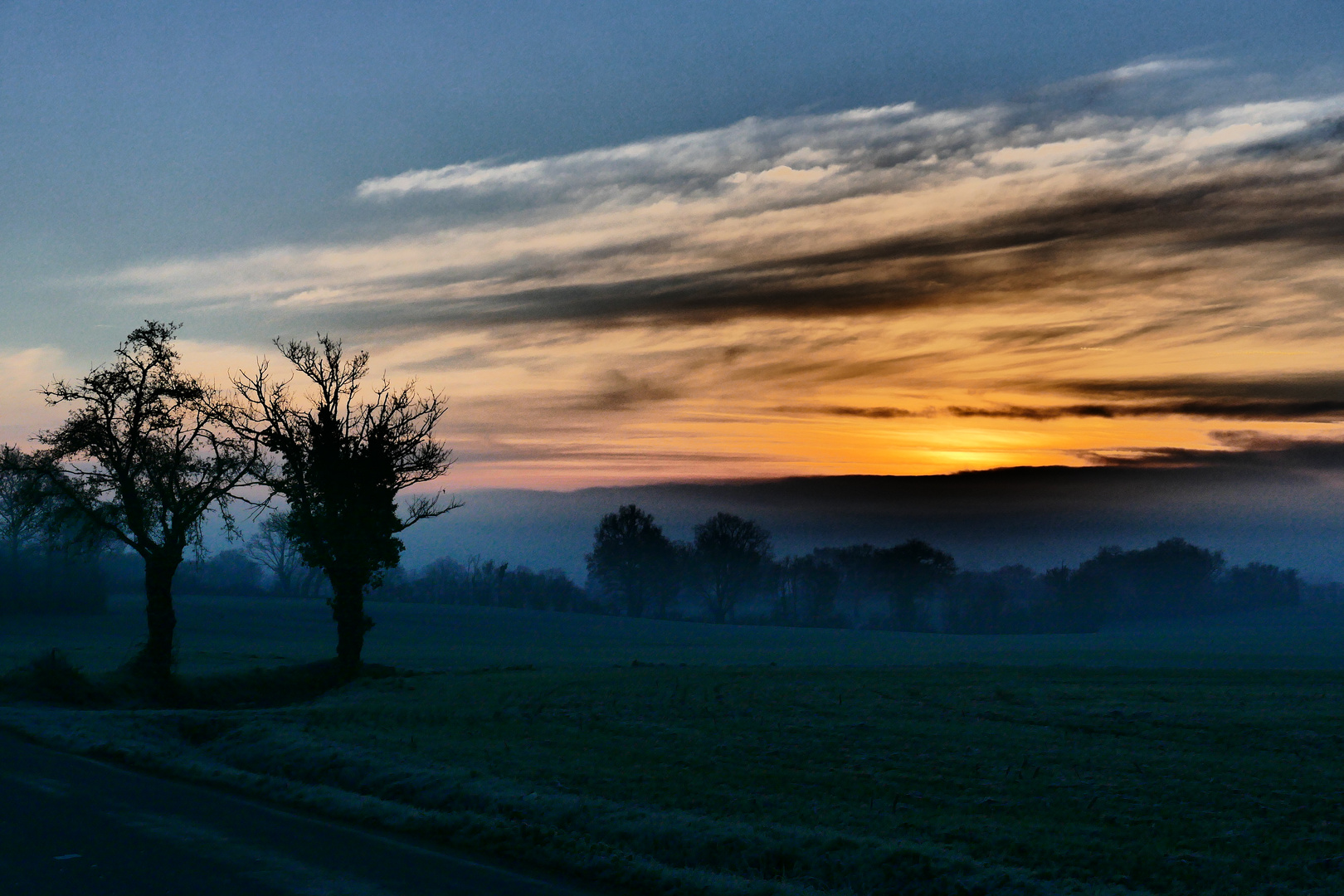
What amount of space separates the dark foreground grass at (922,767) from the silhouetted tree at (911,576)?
123356mm

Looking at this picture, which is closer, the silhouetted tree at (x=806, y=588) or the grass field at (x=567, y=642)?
the grass field at (x=567, y=642)

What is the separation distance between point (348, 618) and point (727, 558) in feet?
372

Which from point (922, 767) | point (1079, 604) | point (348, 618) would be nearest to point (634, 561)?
point (1079, 604)

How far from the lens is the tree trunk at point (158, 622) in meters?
34.1

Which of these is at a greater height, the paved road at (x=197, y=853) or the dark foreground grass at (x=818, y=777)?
the paved road at (x=197, y=853)

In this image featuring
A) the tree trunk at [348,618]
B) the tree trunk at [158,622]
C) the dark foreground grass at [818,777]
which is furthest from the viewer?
the tree trunk at [348,618]

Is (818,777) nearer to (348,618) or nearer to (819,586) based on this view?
(348,618)

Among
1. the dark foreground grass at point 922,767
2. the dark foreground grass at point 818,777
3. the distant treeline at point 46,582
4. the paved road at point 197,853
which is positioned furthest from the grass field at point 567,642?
the paved road at point 197,853

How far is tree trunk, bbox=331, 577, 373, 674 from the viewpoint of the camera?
4047 cm

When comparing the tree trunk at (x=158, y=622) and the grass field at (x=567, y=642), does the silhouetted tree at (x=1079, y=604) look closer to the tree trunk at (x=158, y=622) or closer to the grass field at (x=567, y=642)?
the grass field at (x=567, y=642)

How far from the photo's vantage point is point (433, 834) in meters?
13.1

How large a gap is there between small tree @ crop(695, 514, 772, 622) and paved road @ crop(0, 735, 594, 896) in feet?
446

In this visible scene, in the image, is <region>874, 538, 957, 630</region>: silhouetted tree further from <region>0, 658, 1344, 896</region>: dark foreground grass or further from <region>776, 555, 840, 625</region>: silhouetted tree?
<region>0, 658, 1344, 896</region>: dark foreground grass

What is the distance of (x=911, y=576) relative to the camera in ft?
514
